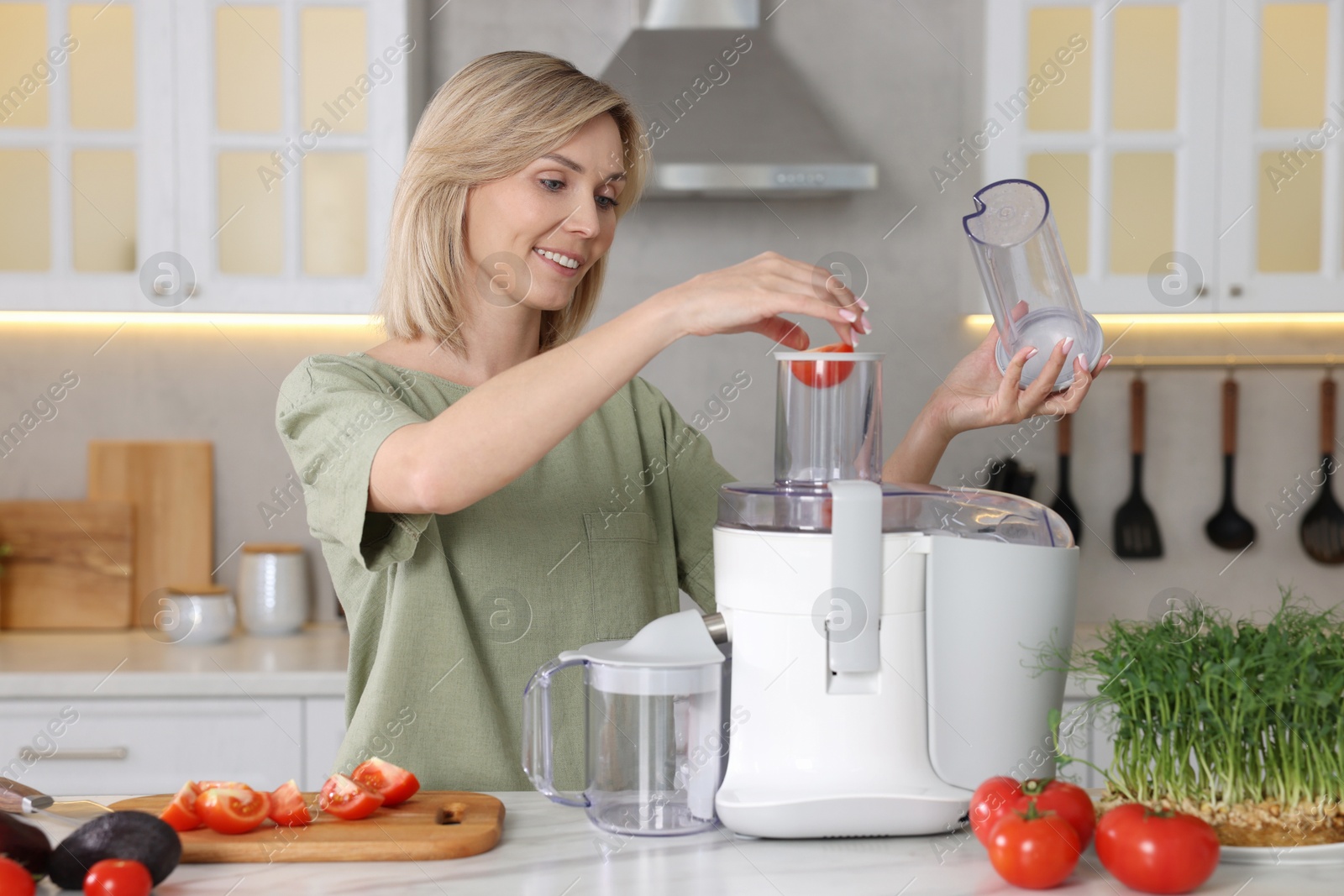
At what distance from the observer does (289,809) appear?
87 cm

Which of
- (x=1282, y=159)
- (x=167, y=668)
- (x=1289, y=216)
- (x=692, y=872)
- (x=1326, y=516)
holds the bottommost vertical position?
(x=167, y=668)

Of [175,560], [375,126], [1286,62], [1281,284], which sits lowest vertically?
[175,560]

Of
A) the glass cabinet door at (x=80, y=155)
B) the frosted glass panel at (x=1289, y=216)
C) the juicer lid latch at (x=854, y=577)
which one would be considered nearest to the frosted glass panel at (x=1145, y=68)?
the frosted glass panel at (x=1289, y=216)

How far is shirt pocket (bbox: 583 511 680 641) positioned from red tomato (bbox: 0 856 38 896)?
2.01ft

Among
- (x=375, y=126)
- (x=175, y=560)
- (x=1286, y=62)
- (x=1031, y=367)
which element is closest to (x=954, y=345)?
(x=1286, y=62)

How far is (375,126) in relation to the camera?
2.15m

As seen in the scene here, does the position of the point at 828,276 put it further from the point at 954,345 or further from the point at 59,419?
the point at 59,419

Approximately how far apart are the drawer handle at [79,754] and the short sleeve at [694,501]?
111 centimetres

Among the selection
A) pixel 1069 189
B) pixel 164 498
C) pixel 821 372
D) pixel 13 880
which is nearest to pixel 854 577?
pixel 821 372

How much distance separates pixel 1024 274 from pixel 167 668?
5.12 ft

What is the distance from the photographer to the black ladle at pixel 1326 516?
251 cm

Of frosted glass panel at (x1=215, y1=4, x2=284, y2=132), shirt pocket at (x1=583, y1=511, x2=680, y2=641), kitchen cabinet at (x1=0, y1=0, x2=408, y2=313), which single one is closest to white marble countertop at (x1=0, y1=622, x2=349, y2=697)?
kitchen cabinet at (x1=0, y1=0, x2=408, y2=313)

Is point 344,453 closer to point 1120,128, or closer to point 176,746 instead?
point 176,746

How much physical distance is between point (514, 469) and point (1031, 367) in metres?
0.46
